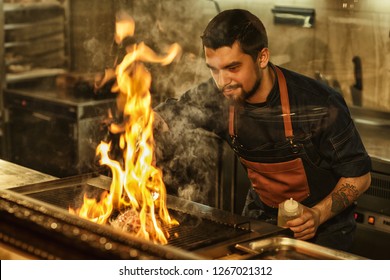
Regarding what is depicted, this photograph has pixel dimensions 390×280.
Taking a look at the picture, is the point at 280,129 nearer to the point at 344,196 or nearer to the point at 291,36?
the point at 344,196

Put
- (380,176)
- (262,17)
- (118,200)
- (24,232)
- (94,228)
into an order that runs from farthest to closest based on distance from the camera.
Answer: (262,17)
(380,176)
(118,200)
(24,232)
(94,228)

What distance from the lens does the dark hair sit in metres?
3.07

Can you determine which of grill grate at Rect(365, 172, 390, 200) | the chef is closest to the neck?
the chef

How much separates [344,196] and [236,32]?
2.80ft

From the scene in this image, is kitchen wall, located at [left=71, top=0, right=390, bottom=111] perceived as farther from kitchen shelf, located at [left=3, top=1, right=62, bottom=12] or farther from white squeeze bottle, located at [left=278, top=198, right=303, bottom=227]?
white squeeze bottle, located at [left=278, top=198, right=303, bottom=227]

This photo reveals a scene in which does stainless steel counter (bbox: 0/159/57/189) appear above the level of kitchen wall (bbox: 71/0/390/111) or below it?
below

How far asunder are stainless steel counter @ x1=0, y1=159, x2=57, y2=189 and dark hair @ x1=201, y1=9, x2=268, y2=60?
1019mm

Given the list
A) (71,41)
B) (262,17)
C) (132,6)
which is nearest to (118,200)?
(262,17)

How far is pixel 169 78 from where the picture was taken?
565 centimetres

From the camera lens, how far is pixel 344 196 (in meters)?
3.01
